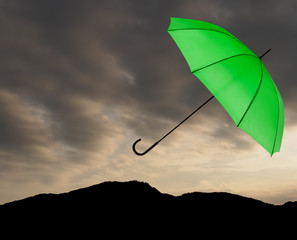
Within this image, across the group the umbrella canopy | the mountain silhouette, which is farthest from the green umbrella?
the mountain silhouette

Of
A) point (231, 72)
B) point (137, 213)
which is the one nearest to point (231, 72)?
point (231, 72)

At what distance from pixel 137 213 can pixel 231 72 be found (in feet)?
10.2

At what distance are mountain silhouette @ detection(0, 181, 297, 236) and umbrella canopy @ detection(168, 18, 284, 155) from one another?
2.09m

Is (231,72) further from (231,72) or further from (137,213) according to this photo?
(137,213)

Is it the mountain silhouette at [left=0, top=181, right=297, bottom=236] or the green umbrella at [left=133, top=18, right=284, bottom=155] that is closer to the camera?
the green umbrella at [left=133, top=18, right=284, bottom=155]

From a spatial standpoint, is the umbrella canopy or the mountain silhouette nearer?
the umbrella canopy

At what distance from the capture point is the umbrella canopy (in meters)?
5.00

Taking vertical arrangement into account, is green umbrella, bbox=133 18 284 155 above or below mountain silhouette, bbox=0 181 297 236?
above

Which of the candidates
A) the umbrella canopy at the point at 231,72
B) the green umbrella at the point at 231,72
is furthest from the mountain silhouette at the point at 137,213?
the umbrella canopy at the point at 231,72

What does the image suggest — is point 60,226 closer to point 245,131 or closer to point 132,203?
point 132,203

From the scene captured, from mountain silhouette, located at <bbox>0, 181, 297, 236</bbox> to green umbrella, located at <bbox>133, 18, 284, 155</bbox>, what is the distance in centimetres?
159

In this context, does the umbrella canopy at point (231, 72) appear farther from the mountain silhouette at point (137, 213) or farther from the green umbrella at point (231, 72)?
the mountain silhouette at point (137, 213)

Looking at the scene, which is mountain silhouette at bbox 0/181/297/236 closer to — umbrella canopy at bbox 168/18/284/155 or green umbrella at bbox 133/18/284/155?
green umbrella at bbox 133/18/284/155

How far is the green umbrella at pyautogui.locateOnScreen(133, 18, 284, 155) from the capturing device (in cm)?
500
